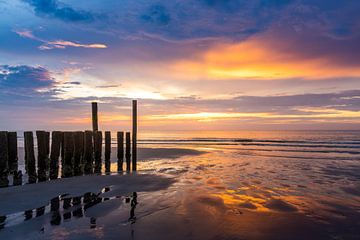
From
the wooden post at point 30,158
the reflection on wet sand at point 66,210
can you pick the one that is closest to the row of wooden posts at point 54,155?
the wooden post at point 30,158

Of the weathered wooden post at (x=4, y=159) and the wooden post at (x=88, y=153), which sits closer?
the weathered wooden post at (x=4, y=159)

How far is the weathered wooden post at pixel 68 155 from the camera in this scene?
12117 mm

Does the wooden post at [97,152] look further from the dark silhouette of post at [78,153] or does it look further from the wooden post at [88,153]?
the dark silhouette of post at [78,153]

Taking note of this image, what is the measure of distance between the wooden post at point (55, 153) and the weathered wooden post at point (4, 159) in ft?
5.47

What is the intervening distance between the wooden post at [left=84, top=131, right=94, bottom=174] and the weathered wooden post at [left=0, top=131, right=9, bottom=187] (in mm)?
3492

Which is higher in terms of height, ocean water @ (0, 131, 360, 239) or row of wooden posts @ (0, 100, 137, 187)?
row of wooden posts @ (0, 100, 137, 187)

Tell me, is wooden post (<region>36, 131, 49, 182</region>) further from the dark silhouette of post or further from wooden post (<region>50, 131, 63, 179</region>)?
the dark silhouette of post

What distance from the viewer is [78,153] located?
1273cm

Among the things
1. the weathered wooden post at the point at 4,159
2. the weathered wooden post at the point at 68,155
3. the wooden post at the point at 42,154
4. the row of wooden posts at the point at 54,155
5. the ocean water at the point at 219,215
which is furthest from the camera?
the weathered wooden post at the point at 68,155

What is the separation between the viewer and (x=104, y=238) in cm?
497

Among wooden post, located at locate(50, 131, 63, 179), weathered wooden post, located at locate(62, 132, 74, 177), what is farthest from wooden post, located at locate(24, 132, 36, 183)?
weathered wooden post, located at locate(62, 132, 74, 177)

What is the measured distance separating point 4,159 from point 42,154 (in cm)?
141

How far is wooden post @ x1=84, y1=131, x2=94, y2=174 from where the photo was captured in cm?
1315

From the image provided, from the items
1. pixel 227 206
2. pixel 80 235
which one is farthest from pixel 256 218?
pixel 80 235
